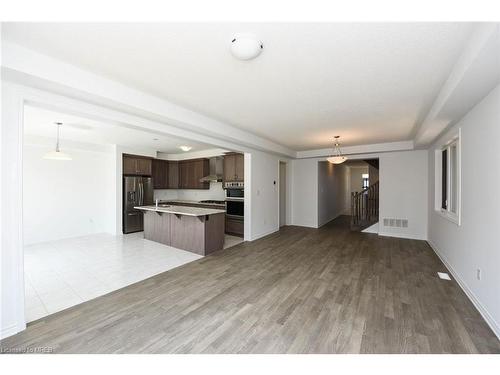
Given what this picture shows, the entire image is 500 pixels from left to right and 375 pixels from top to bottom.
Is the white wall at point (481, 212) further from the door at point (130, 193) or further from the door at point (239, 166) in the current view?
the door at point (130, 193)

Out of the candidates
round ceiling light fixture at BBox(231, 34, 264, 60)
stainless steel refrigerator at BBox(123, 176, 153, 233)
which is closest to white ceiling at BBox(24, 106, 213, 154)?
stainless steel refrigerator at BBox(123, 176, 153, 233)

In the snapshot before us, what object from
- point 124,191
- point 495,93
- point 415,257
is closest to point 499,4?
point 495,93

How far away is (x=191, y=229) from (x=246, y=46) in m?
3.63

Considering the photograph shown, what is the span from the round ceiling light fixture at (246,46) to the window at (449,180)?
11.3ft

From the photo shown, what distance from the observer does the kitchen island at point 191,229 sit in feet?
13.9

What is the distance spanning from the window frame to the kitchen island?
13.3ft

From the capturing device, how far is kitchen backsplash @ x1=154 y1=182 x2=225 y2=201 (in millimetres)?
7146

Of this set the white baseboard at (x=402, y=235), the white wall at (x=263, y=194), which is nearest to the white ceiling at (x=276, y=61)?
the white wall at (x=263, y=194)

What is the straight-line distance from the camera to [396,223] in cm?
571

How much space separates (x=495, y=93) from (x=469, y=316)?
2.30m

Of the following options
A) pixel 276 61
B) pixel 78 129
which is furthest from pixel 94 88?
pixel 78 129

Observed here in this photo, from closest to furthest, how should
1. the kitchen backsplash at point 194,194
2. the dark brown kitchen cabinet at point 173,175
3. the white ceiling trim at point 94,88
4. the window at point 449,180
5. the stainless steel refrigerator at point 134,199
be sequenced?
the white ceiling trim at point 94,88, the window at point 449,180, the stainless steel refrigerator at point 134,199, the kitchen backsplash at point 194,194, the dark brown kitchen cabinet at point 173,175

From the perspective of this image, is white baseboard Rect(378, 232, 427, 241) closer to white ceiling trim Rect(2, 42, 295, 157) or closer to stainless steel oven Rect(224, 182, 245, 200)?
stainless steel oven Rect(224, 182, 245, 200)
